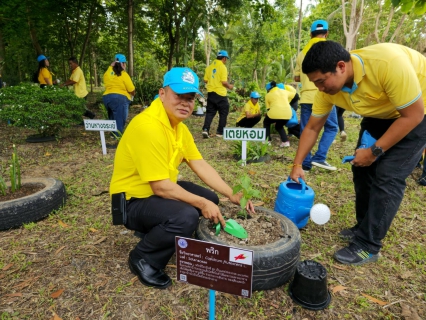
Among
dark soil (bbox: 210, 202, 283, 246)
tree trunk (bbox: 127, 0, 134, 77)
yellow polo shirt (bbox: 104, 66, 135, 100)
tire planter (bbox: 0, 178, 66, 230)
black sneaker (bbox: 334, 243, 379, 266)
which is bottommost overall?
black sneaker (bbox: 334, 243, 379, 266)

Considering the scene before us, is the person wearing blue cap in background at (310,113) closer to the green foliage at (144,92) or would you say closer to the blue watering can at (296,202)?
the blue watering can at (296,202)

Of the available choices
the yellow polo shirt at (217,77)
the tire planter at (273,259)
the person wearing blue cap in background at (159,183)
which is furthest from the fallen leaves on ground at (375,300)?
the yellow polo shirt at (217,77)

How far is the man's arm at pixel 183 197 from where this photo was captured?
6.43 ft

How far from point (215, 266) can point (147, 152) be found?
923mm

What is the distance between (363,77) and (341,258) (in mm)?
1530

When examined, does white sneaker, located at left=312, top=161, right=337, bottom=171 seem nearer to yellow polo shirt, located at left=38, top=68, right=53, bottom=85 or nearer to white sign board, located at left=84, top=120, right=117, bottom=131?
white sign board, located at left=84, top=120, right=117, bottom=131

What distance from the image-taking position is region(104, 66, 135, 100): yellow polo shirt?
5554 mm

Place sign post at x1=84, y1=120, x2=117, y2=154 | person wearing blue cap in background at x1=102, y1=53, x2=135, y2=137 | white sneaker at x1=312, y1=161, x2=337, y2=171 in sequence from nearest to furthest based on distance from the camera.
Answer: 1. white sneaker at x1=312, y1=161, x2=337, y2=171
2. sign post at x1=84, y1=120, x2=117, y2=154
3. person wearing blue cap in background at x1=102, y1=53, x2=135, y2=137

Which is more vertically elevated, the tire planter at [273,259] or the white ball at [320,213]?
the white ball at [320,213]

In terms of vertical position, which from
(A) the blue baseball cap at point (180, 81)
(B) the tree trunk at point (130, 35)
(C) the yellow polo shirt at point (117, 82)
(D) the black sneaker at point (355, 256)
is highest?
(B) the tree trunk at point (130, 35)

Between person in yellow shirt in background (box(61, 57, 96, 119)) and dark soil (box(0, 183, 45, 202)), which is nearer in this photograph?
dark soil (box(0, 183, 45, 202))

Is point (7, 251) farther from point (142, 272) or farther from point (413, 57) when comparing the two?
point (413, 57)

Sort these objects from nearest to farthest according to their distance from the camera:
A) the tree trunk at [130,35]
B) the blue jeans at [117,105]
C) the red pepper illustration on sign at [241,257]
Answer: the red pepper illustration on sign at [241,257] → the blue jeans at [117,105] → the tree trunk at [130,35]

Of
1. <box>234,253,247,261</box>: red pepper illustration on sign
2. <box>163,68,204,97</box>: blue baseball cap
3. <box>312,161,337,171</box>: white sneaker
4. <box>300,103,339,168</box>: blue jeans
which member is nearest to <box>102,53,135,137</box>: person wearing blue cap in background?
<box>300,103,339,168</box>: blue jeans
